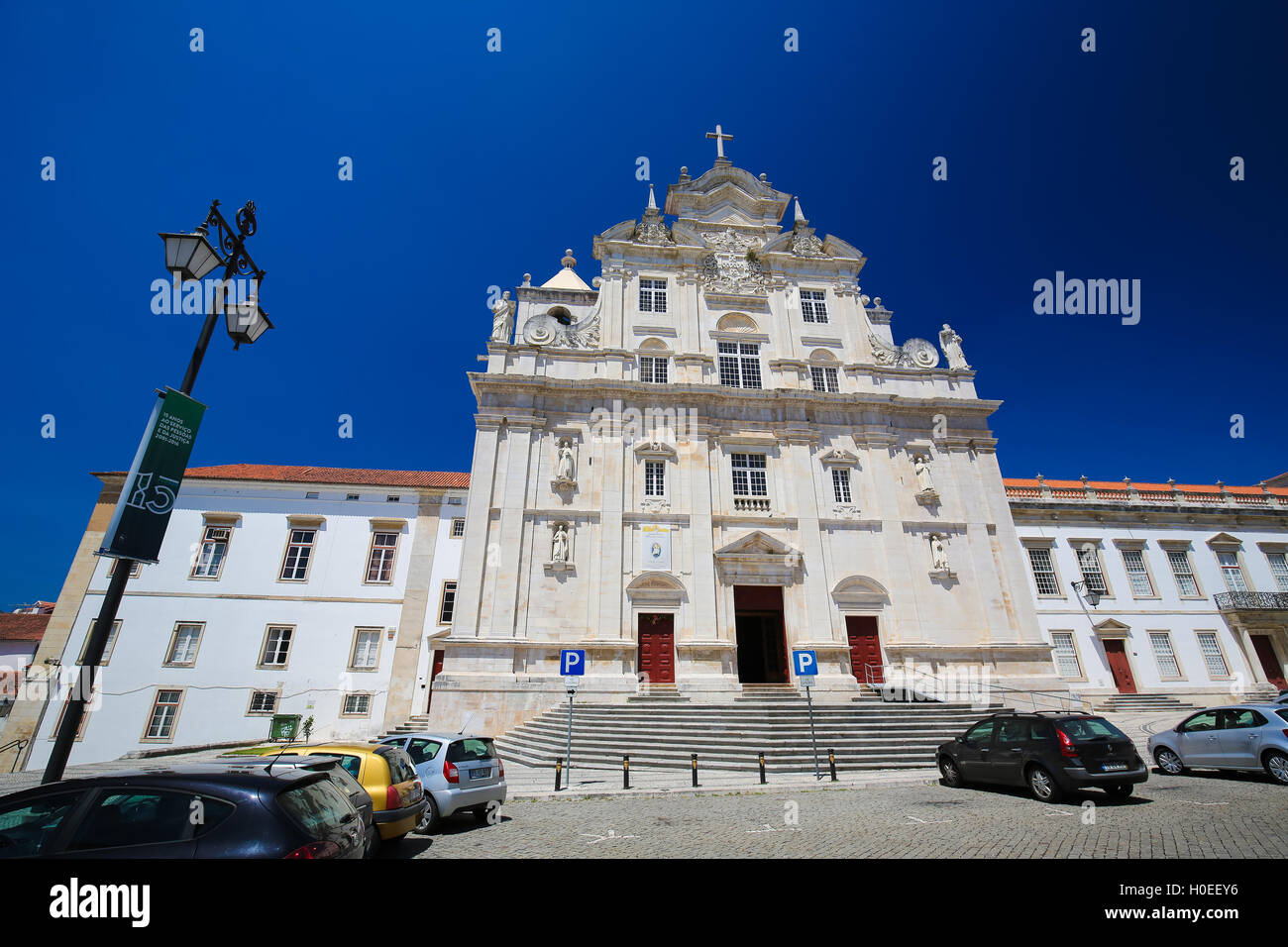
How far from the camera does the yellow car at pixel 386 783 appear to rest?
22.4 feet

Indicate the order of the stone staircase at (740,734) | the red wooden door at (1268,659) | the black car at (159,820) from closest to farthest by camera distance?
the black car at (159,820)
the stone staircase at (740,734)
the red wooden door at (1268,659)

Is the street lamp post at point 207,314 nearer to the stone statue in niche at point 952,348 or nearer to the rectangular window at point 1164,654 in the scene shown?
the stone statue in niche at point 952,348

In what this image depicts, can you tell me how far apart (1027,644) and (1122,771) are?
14205mm

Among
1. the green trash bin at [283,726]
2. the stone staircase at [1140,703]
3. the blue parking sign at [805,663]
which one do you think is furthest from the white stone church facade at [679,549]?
the blue parking sign at [805,663]

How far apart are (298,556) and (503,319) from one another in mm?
13805

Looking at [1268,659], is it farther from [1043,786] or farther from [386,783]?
[386,783]

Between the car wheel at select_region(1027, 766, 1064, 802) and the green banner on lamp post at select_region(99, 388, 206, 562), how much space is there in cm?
1323

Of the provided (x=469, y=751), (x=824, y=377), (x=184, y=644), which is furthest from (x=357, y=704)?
(x=824, y=377)

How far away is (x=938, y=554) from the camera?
2275cm

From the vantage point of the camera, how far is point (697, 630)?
20906 millimetres

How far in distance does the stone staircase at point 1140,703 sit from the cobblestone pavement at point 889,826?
16.3 meters

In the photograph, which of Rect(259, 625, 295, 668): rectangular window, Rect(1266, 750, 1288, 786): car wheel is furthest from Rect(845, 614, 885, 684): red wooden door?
Rect(259, 625, 295, 668): rectangular window

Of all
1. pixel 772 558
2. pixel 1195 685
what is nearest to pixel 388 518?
pixel 772 558
